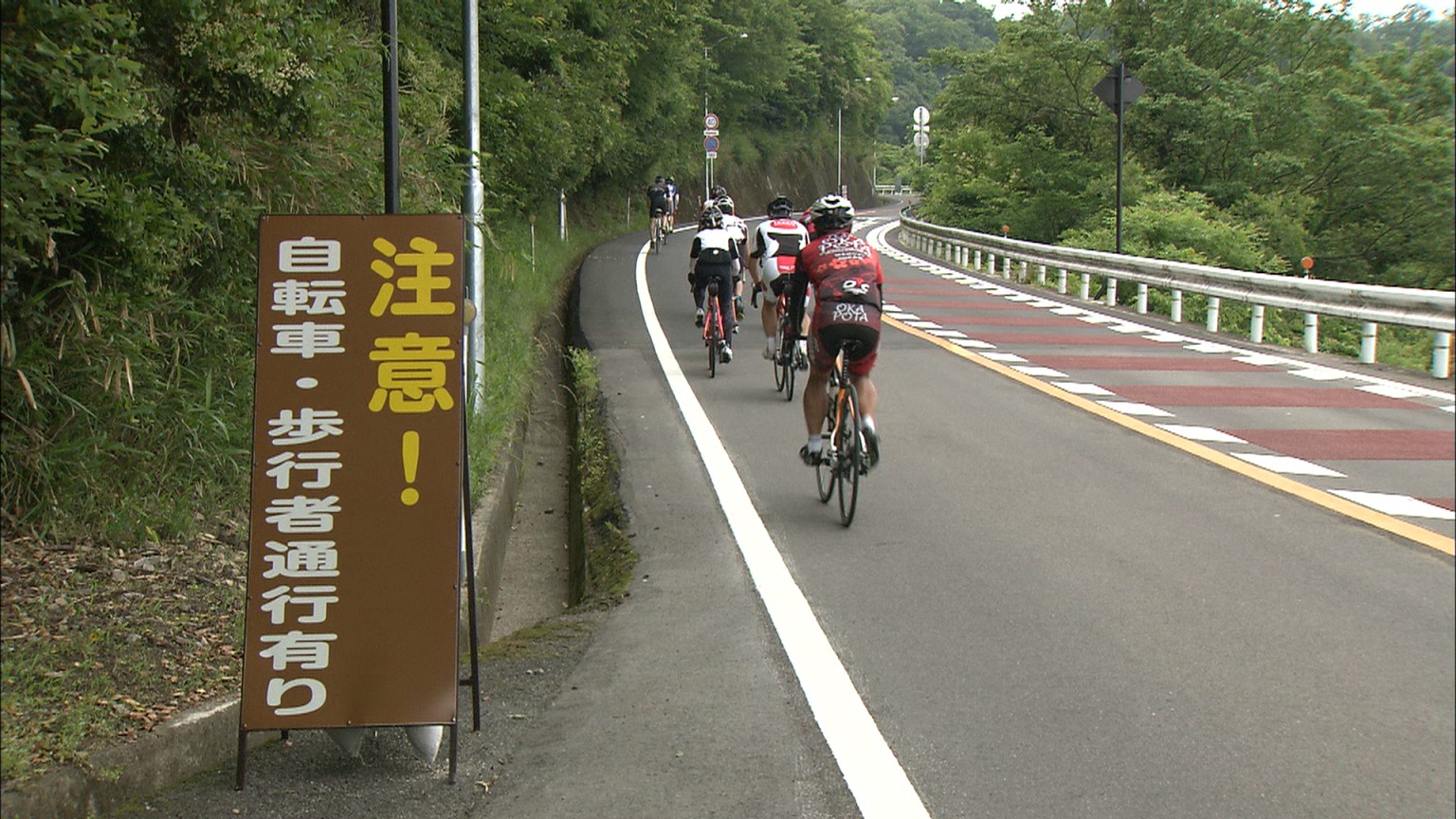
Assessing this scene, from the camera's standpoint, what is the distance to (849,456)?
8.53 m

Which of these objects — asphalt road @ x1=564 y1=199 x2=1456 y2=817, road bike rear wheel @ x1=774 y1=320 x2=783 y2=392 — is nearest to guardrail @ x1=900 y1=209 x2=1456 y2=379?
asphalt road @ x1=564 y1=199 x2=1456 y2=817

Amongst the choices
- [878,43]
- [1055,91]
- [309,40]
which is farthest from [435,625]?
[878,43]

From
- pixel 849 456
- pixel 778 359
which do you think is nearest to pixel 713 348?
pixel 778 359

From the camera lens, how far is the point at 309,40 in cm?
767

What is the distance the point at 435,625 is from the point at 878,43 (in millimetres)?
108041

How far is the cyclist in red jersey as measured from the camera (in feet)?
28.3

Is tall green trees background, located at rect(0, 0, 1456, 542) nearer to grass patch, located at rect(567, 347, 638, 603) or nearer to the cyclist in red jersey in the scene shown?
grass patch, located at rect(567, 347, 638, 603)

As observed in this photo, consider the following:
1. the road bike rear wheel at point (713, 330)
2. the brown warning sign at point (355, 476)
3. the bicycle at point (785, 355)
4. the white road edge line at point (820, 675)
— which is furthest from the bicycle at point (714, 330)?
the brown warning sign at point (355, 476)

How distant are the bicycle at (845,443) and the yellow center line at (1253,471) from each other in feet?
9.04

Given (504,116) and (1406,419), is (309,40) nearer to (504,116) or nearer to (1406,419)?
(1406,419)

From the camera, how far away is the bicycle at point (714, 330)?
1513 centimetres

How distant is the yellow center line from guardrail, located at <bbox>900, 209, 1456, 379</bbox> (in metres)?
1.15

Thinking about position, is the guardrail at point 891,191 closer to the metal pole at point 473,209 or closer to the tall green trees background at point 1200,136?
the tall green trees background at point 1200,136

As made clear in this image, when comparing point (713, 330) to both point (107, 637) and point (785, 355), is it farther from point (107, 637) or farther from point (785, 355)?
point (107, 637)
